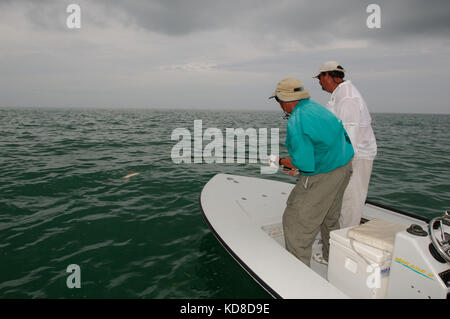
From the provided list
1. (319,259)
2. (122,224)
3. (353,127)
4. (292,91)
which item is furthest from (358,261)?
(122,224)

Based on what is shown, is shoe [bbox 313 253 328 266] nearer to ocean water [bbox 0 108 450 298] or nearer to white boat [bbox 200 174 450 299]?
white boat [bbox 200 174 450 299]

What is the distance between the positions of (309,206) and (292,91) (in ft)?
4.16

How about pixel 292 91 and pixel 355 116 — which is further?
pixel 355 116

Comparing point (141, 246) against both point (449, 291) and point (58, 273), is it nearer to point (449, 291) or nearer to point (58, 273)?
point (58, 273)

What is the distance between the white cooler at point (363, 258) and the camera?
8.09 feet

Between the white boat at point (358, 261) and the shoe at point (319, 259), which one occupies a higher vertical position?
the white boat at point (358, 261)

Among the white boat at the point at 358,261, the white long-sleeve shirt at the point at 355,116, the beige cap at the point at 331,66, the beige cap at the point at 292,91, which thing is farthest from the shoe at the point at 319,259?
the beige cap at the point at 331,66

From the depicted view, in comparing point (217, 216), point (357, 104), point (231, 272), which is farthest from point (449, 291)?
point (217, 216)

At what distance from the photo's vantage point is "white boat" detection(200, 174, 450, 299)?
2.18 metres

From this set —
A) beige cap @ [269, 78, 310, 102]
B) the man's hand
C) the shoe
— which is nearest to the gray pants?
the man's hand

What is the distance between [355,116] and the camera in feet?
10.5

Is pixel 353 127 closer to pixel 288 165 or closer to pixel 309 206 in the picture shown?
pixel 288 165

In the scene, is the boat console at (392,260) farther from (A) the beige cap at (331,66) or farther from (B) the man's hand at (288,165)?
(A) the beige cap at (331,66)
